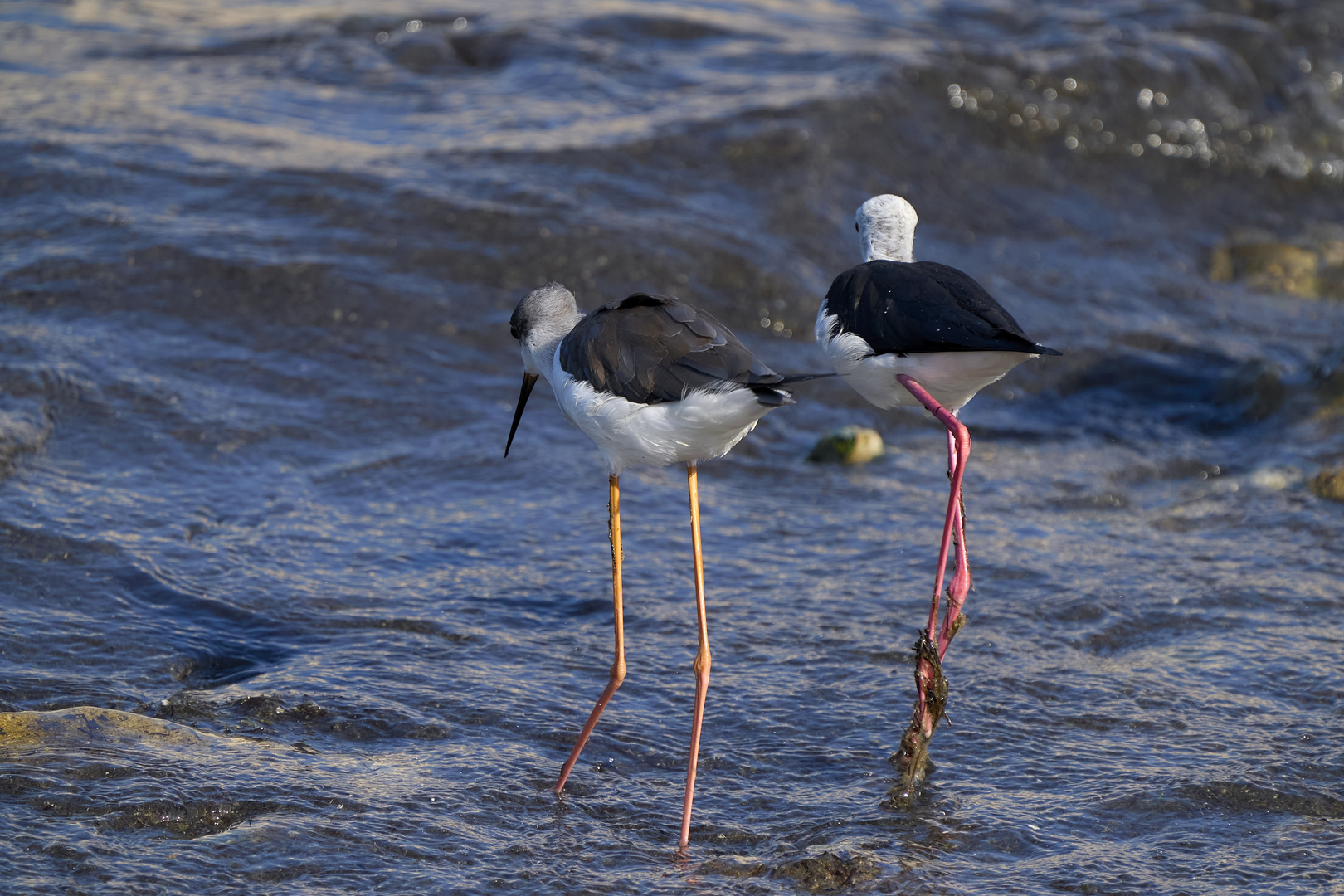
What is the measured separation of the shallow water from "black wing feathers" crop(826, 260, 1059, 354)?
1461 mm

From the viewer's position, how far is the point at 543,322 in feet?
15.8

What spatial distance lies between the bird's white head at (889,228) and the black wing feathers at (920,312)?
344 millimetres

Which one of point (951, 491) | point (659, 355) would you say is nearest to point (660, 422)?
point (659, 355)

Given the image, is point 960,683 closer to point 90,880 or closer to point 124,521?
point 90,880

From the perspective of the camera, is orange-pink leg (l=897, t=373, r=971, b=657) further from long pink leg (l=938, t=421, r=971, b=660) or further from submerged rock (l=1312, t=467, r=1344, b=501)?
submerged rock (l=1312, t=467, r=1344, b=501)

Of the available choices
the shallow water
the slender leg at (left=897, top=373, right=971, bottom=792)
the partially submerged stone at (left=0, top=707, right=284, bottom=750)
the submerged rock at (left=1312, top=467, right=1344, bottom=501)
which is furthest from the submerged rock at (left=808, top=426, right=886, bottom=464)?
the partially submerged stone at (left=0, top=707, right=284, bottom=750)

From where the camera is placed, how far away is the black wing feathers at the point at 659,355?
3.96 m

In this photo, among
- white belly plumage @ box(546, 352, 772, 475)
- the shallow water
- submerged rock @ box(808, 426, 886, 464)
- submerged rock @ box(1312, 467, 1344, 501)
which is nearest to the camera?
white belly plumage @ box(546, 352, 772, 475)

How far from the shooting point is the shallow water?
411cm

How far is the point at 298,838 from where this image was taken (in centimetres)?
384

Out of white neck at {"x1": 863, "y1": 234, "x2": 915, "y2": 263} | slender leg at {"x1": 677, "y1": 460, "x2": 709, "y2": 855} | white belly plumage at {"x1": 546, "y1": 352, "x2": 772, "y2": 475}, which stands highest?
white neck at {"x1": 863, "y1": 234, "x2": 915, "y2": 263}

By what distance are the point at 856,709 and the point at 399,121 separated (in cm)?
753

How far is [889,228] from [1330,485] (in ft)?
11.0

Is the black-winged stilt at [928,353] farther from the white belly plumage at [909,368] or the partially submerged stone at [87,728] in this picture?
the partially submerged stone at [87,728]
